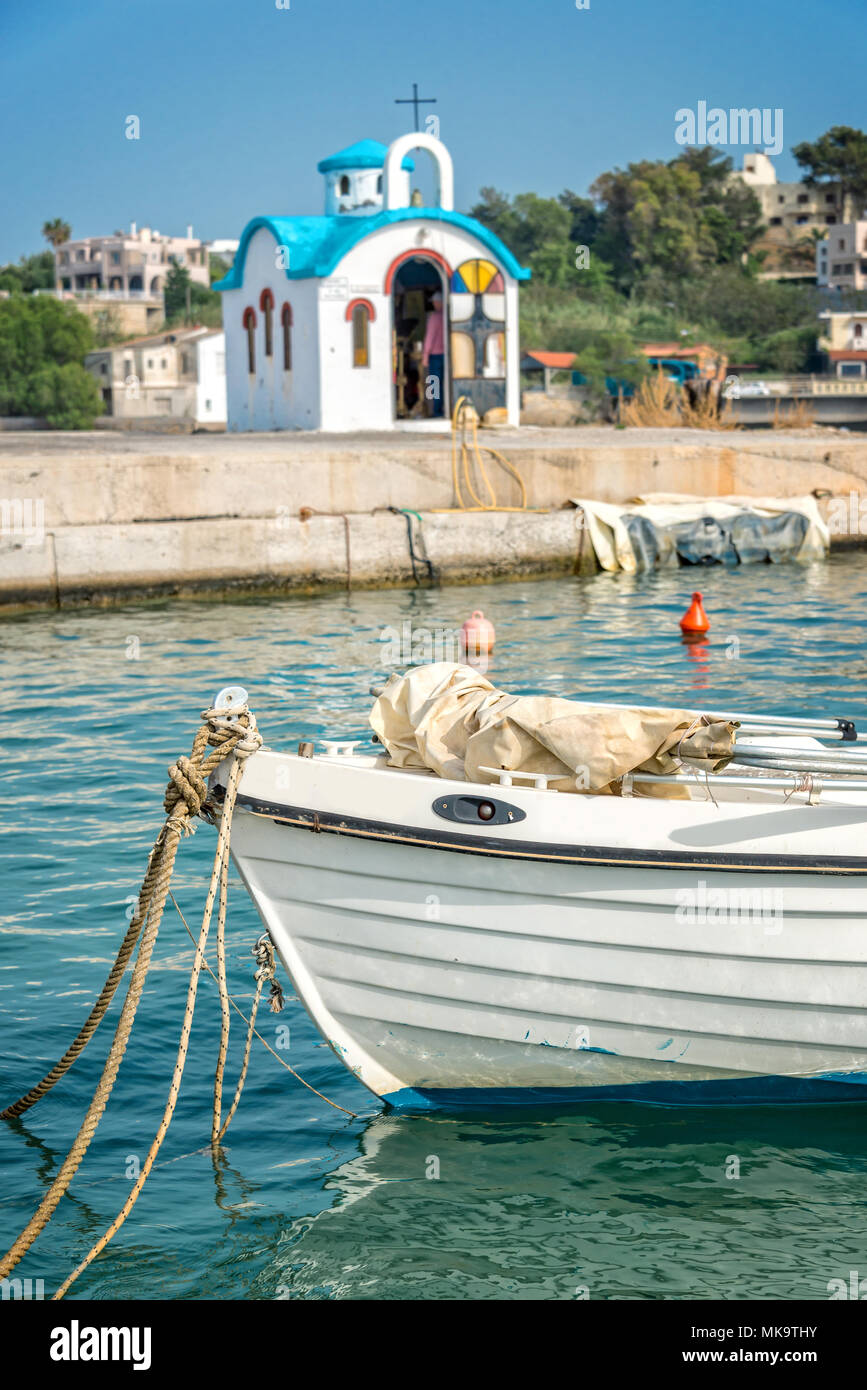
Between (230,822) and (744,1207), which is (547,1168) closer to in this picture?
(744,1207)

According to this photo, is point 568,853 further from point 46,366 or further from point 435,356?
point 46,366

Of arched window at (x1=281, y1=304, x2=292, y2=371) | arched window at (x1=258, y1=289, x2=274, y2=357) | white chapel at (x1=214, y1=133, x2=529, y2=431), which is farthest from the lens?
arched window at (x1=258, y1=289, x2=274, y2=357)

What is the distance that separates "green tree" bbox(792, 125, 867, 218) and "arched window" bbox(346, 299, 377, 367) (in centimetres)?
9646

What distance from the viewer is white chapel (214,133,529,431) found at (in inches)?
984

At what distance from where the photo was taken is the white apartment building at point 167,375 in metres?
70.1

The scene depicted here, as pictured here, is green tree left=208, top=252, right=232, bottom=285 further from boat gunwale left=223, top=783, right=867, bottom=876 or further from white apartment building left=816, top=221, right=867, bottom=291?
boat gunwale left=223, top=783, right=867, bottom=876

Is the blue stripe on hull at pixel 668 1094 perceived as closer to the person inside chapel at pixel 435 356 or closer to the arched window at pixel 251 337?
the person inside chapel at pixel 435 356

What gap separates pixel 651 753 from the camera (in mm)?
5094

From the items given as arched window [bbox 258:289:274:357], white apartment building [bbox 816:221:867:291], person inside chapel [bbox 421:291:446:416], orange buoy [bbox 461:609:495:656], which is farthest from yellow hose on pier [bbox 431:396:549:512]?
white apartment building [bbox 816:221:867:291]

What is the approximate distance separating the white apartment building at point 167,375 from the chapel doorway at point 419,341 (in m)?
37.2

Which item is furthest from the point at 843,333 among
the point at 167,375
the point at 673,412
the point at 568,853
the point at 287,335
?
the point at 568,853

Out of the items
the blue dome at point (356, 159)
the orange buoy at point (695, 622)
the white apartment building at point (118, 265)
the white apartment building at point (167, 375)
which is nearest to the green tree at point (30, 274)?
the white apartment building at point (118, 265)

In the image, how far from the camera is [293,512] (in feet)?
58.7
